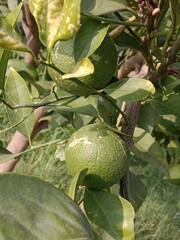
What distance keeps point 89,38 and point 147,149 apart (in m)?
0.29

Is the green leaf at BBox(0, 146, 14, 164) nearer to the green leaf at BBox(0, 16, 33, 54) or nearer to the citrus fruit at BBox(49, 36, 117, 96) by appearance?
the citrus fruit at BBox(49, 36, 117, 96)

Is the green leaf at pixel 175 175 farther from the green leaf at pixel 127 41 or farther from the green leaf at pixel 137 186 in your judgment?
the green leaf at pixel 127 41

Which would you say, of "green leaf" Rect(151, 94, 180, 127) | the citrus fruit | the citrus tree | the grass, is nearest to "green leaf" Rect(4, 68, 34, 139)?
the citrus tree

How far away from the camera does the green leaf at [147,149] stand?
967 mm

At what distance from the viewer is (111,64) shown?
0.80 meters

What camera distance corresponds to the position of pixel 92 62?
79cm

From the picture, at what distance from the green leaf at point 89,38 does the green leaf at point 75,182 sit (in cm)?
15

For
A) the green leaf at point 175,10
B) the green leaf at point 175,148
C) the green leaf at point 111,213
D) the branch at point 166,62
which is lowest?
the green leaf at point 175,148

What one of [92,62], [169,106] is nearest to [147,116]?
[169,106]

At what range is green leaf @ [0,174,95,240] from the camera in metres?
0.50

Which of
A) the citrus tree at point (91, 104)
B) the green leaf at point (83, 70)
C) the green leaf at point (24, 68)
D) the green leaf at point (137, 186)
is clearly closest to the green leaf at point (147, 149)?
the citrus tree at point (91, 104)

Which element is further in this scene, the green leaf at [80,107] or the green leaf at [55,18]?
the green leaf at [80,107]

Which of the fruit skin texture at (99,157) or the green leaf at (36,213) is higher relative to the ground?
the green leaf at (36,213)

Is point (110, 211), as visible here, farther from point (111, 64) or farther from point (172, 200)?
point (172, 200)
